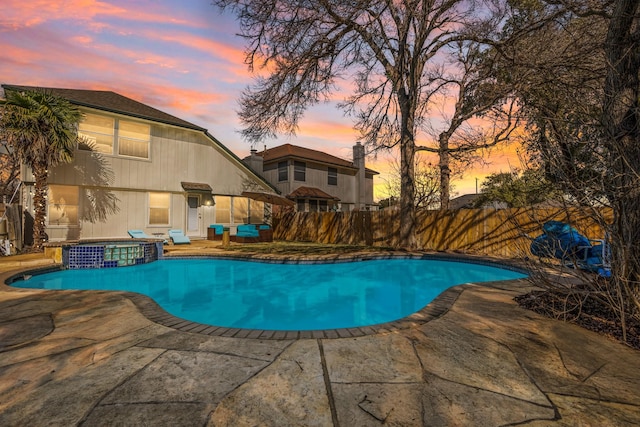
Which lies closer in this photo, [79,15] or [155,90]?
[79,15]

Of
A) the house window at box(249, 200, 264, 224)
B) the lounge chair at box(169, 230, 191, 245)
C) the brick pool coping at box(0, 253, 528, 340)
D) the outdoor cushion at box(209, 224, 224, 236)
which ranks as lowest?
the brick pool coping at box(0, 253, 528, 340)

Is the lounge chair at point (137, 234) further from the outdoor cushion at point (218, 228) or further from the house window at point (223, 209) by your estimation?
the house window at point (223, 209)

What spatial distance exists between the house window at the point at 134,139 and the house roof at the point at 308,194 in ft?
34.6

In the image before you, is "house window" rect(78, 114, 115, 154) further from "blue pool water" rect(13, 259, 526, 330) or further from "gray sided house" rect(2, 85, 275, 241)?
"blue pool water" rect(13, 259, 526, 330)

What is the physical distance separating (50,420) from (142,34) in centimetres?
1107

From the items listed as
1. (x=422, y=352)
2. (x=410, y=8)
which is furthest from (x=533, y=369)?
(x=410, y=8)

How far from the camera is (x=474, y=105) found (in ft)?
44.4

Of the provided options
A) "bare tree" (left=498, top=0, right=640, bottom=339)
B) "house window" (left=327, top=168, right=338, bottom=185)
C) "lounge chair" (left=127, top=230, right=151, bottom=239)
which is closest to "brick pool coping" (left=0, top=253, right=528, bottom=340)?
"bare tree" (left=498, top=0, right=640, bottom=339)

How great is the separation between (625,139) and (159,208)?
55.7 feet

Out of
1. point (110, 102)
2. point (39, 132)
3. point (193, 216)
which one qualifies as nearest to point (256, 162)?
point (193, 216)

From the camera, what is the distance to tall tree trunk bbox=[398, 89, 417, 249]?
12.6 meters

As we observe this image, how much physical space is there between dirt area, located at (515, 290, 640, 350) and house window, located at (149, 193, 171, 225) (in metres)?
15.7

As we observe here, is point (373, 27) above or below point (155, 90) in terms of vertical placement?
above

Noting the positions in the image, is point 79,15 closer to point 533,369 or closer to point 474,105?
point 533,369
